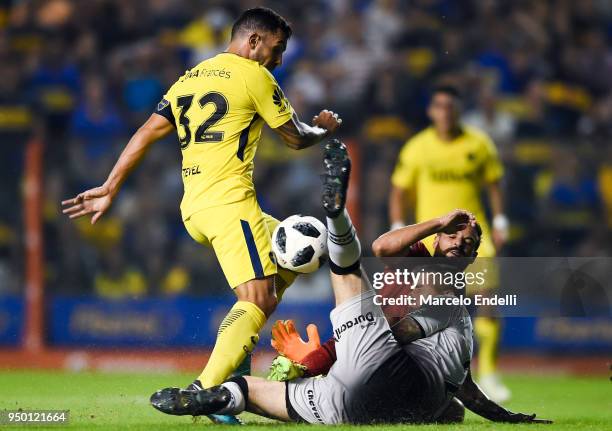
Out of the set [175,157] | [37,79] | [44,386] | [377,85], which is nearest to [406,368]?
[44,386]

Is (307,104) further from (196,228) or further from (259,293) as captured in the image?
(259,293)

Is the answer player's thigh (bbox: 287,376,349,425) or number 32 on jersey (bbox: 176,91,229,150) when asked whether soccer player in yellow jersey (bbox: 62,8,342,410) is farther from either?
player's thigh (bbox: 287,376,349,425)

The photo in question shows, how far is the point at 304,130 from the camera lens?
6746 millimetres

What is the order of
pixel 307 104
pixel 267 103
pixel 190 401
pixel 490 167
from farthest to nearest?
1. pixel 307 104
2. pixel 490 167
3. pixel 267 103
4. pixel 190 401

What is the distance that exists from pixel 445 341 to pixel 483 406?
Result: 0.63 m

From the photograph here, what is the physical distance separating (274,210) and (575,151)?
9.94 ft

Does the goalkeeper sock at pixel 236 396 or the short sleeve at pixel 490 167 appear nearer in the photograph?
the goalkeeper sock at pixel 236 396

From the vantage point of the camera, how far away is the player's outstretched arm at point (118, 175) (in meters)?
6.68

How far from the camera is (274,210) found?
11664mm

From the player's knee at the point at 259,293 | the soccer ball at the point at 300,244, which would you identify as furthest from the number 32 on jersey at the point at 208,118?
the player's knee at the point at 259,293

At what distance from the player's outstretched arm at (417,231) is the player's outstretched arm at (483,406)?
88cm

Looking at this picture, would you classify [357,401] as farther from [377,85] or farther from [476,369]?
[377,85]

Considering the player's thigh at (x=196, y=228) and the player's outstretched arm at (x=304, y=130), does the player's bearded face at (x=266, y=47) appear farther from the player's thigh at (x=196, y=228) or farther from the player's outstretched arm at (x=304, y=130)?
the player's thigh at (x=196, y=228)

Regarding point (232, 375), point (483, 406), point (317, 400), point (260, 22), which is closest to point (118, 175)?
point (260, 22)
